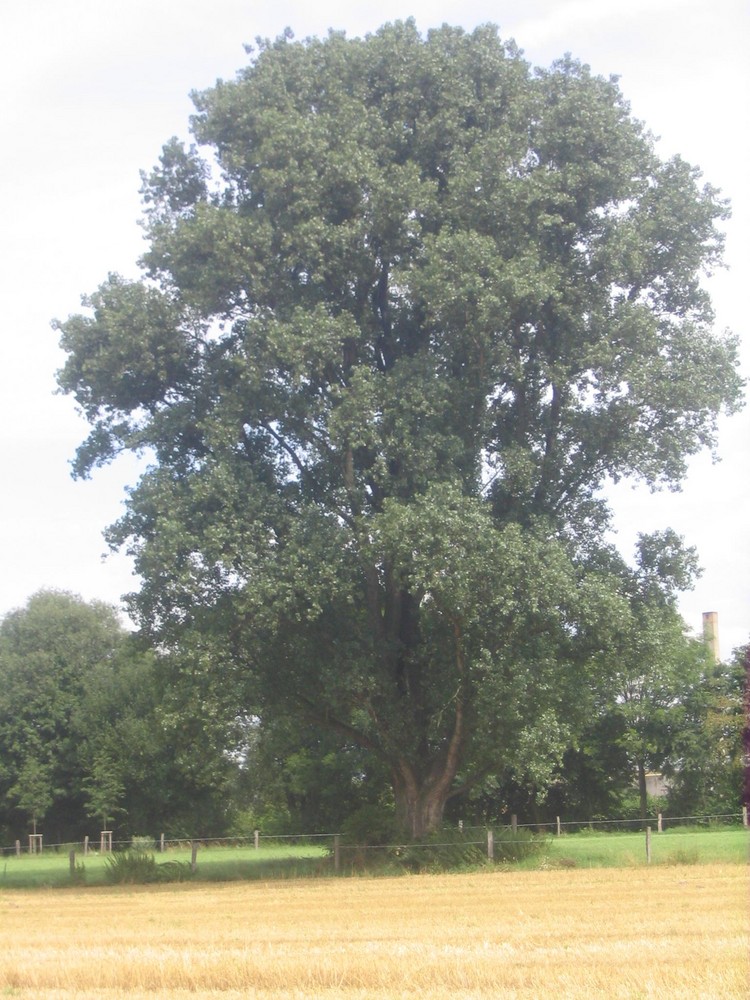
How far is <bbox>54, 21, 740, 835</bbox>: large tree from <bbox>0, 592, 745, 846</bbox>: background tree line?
26.1 metres

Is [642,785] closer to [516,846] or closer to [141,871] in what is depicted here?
[516,846]

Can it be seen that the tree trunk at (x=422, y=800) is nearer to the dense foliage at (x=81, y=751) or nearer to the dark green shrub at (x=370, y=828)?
the dark green shrub at (x=370, y=828)

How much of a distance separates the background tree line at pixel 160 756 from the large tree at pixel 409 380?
26.1 m

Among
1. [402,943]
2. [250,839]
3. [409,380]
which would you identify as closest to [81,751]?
[250,839]

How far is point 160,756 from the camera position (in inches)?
2630

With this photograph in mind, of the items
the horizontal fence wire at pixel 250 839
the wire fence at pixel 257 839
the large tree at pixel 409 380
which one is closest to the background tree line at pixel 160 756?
the horizontal fence wire at pixel 250 839

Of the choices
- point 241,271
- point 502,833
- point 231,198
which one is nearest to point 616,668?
point 502,833

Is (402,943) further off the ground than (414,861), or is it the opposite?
(402,943)

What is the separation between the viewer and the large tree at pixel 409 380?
29.2 metres

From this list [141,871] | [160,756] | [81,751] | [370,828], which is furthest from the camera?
[81,751]

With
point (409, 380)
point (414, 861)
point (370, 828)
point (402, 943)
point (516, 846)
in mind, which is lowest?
point (414, 861)

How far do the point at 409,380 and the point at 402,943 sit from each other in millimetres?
16314

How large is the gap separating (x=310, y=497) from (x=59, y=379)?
25.1 ft

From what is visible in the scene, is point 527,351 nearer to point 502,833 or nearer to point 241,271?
point 241,271
